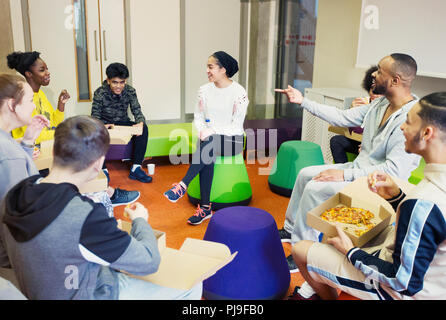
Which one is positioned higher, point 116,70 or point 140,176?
point 116,70

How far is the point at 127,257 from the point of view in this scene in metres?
1.36

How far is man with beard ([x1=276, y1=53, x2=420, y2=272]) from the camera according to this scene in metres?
2.48

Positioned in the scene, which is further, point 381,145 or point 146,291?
point 381,145

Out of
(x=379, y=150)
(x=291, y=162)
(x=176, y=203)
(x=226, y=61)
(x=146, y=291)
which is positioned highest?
(x=226, y=61)

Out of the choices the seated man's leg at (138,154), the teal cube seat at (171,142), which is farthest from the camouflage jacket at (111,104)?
the teal cube seat at (171,142)

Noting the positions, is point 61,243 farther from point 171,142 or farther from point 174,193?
point 171,142

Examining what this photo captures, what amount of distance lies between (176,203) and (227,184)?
49 cm

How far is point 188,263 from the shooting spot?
168 centimetres

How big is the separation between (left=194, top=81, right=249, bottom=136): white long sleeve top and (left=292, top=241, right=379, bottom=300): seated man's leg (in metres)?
1.69

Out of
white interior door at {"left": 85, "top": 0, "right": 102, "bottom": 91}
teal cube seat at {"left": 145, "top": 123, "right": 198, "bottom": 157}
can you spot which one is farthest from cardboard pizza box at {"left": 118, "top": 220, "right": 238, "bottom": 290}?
white interior door at {"left": 85, "top": 0, "right": 102, "bottom": 91}

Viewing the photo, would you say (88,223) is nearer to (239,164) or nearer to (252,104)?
(239,164)

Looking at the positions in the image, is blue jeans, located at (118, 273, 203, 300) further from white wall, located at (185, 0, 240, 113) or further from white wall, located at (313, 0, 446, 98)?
white wall, located at (185, 0, 240, 113)

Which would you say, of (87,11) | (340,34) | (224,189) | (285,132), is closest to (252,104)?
(285,132)

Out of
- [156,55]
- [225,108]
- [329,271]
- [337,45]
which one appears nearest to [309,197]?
[329,271]
